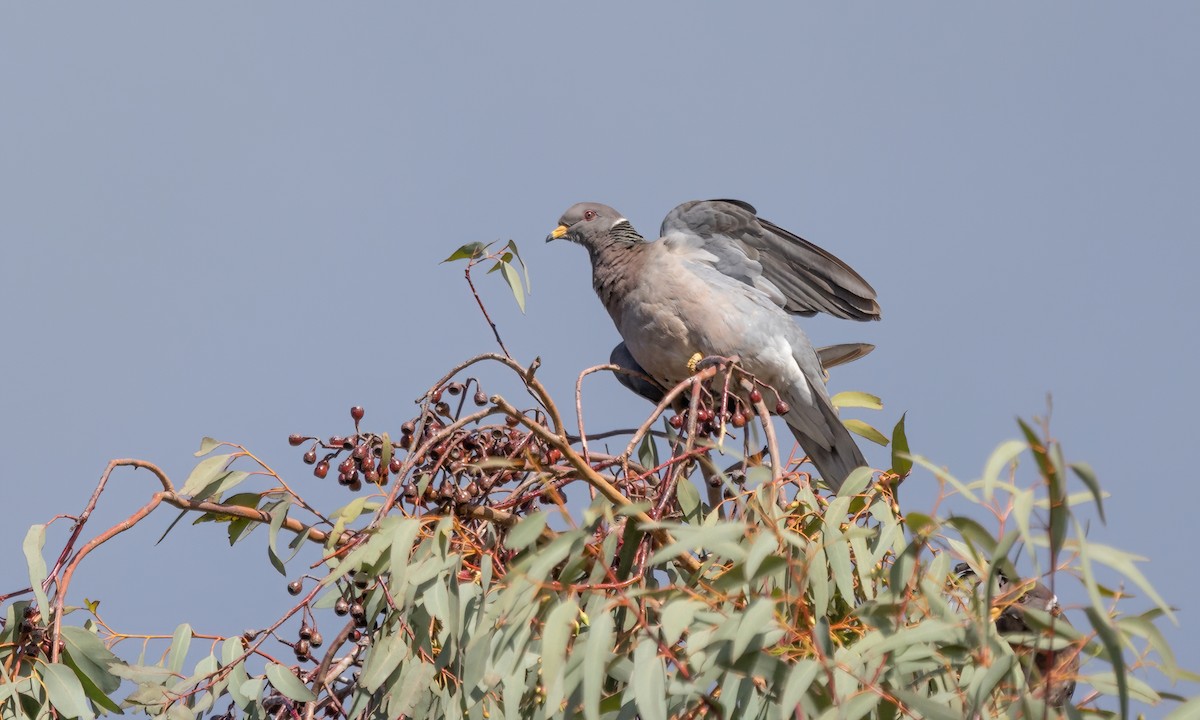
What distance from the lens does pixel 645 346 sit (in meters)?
5.00

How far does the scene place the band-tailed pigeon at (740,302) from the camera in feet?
16.1

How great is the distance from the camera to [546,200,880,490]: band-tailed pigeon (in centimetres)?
489

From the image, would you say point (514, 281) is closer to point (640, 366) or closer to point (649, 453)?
point (649, 453)

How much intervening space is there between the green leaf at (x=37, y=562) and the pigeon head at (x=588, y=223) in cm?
336

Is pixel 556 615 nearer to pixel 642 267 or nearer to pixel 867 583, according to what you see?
pixel 867 583

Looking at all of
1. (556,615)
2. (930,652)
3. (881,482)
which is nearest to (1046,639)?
(930,652)

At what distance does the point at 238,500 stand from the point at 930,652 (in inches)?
63.4

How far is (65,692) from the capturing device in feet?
7.97

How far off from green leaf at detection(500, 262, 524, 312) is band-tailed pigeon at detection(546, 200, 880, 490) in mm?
1512

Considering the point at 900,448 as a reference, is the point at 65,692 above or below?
below

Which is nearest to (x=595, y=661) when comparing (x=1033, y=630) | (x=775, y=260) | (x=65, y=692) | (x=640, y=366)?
(x=1033, y=630)

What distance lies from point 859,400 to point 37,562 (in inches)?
103

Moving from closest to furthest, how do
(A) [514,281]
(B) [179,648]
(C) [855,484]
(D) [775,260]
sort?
1. (C) [855,484]
2. (B) [179,648]
3. (A) [514,281]
4. (D) [775,260]

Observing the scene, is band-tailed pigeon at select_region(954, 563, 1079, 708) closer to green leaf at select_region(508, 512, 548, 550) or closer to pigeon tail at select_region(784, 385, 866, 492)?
green leaf at select_region(508, 512, 548, 550)
